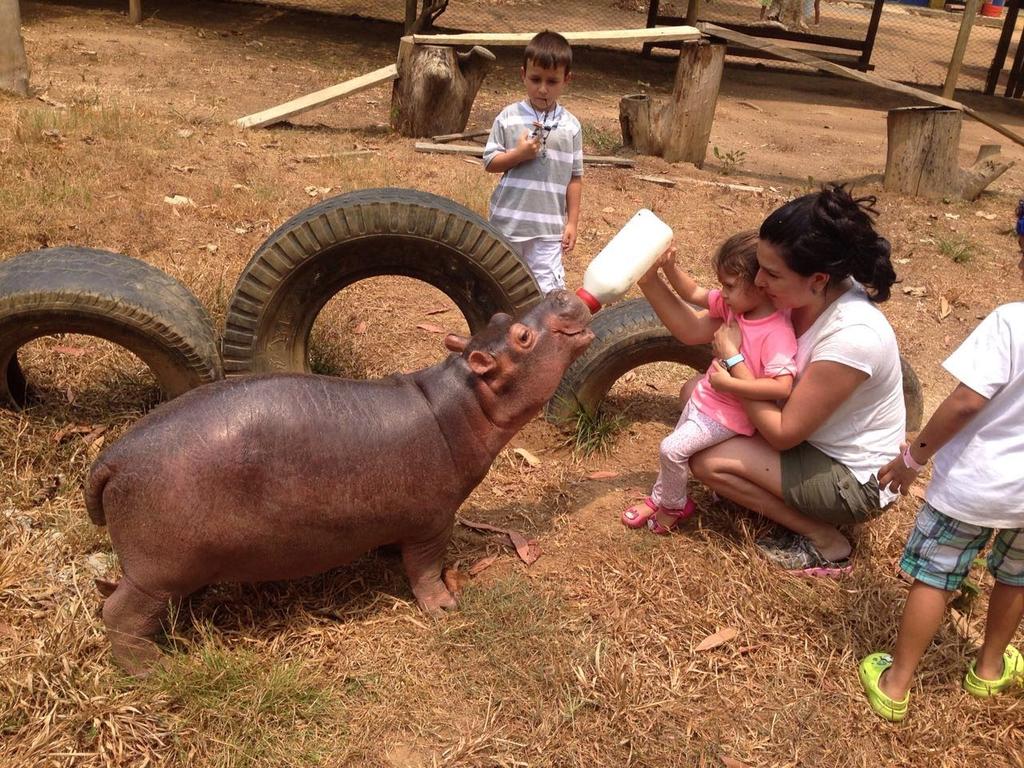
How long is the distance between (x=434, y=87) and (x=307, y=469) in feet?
23.7

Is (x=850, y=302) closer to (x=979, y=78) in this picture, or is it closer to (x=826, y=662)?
(x=826, y=662)

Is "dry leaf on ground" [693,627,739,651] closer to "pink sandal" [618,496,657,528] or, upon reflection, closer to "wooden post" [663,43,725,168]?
"pink sandal" [618,496,657,528]

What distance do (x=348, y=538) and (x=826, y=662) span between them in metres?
1.81

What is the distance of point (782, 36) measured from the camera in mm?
15086

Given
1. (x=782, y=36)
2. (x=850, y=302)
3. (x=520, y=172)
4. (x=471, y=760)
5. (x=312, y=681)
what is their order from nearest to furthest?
(x=471, y=760)
(x=312, y=681)
(x=850, y=302)
(x=520, y=172)
(x=782, y=36)

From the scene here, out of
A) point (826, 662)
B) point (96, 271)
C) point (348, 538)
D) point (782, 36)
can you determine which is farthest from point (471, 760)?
point (782, 36)

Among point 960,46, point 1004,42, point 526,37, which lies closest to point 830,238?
point 526,37

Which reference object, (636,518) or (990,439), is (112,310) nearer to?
(636,518)

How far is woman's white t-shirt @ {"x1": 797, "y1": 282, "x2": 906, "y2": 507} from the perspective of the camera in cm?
311

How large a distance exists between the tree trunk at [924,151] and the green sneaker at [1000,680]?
7185 mm

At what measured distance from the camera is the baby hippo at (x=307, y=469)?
8.90ft

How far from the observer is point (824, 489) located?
340 cm

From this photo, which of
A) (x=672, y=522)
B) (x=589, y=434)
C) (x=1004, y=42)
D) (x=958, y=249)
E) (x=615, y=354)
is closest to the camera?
(x=672, y=522)

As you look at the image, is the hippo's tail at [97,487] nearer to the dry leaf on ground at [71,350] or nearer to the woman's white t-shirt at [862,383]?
the dry leaf on ground at [71,350]
